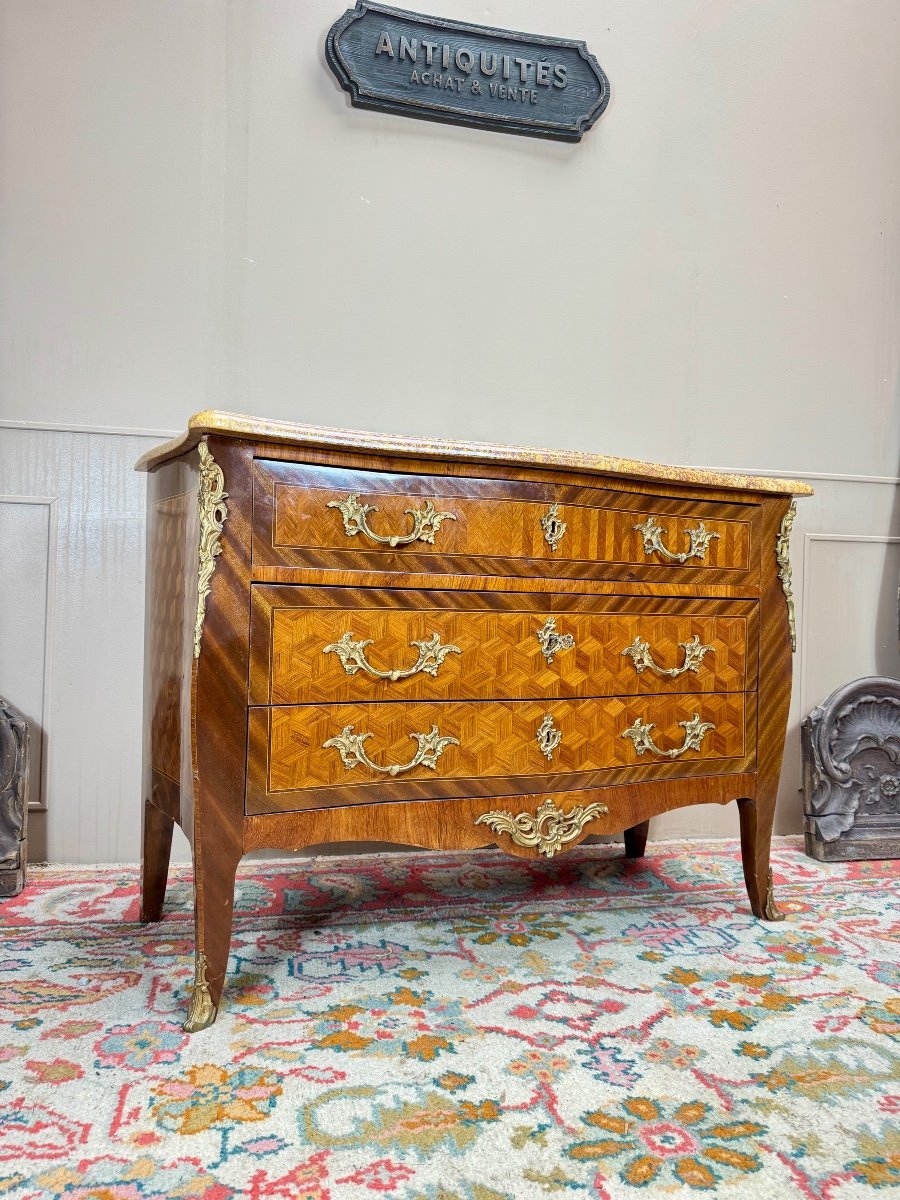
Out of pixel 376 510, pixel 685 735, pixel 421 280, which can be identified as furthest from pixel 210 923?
pixel 421 280

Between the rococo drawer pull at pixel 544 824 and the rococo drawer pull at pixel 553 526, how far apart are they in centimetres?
56

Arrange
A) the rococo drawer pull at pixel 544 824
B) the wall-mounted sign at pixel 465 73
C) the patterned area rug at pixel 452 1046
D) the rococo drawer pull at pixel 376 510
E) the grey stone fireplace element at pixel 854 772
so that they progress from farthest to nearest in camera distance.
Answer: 1. the grey stone fireplace element at pixel 854 772
2. the wall-mounted sign at pixel 465 73
3. the rococo drawer pull at pixel 544 824
4. the rococo drawer pull at pixel 376 510
5. the patterned area rug at pixel 452 1046

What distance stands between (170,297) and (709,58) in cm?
195

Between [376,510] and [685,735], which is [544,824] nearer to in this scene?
[685,735]

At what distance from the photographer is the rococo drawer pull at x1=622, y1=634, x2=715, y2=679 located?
1896 mm

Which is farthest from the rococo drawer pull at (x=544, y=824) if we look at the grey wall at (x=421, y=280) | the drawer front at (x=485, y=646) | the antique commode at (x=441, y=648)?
the grey wall at (x=421, y=280)

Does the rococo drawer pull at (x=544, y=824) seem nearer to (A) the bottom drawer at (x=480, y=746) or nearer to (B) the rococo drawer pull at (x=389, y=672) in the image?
(A) the bottom drawer at (x=480, y=746)

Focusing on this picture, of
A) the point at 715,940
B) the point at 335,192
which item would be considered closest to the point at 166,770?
the point at 715,940

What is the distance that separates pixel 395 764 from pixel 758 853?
1.02 metres

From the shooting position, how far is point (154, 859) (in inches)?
75.6

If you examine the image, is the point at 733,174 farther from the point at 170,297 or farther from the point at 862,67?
the point at 170,297

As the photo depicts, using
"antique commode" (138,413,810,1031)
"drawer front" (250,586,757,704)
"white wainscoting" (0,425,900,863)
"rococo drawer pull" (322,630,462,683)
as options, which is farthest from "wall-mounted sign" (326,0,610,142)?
"rococo drawer pull" (322,630,462,683)

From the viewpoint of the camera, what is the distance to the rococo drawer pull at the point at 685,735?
190cm

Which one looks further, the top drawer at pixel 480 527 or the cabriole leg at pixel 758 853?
the cabriole leg at pixel 758 853
